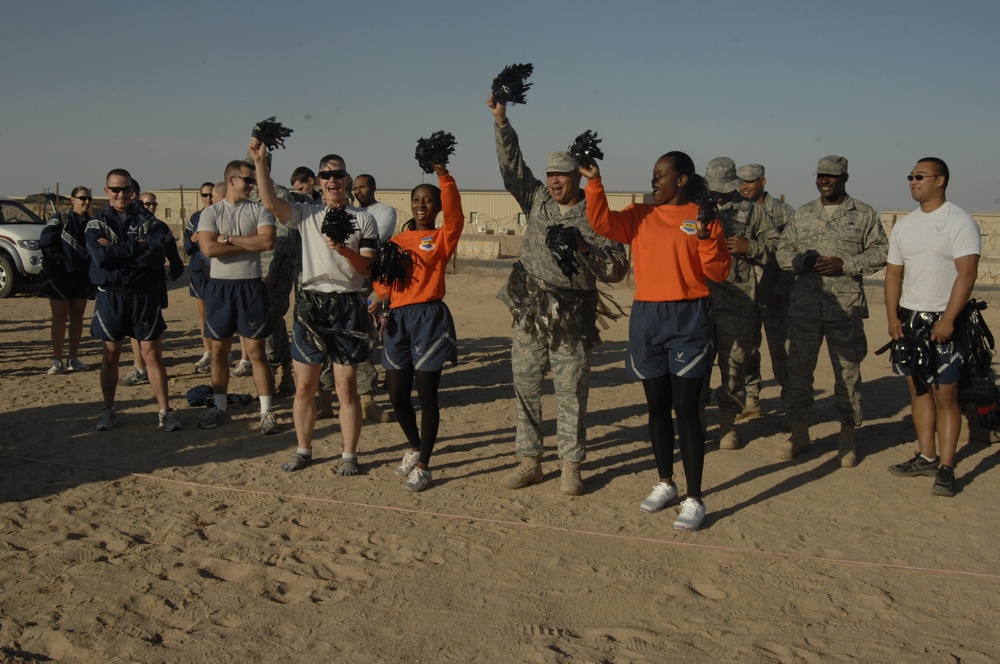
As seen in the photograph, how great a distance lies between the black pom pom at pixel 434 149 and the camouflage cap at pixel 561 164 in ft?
2.05

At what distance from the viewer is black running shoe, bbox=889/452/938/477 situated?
597 cm

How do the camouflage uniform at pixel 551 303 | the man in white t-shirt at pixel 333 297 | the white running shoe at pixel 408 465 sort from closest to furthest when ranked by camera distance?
the camouflage uniform at pixel 551 303 < the man in white t-shirt at pixel 333 297 < the white running shoe at pixel 408 465

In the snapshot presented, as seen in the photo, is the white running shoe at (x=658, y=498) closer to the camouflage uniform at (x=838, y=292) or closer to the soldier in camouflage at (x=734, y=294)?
the soldier in camouflage at (x=734, y=294)

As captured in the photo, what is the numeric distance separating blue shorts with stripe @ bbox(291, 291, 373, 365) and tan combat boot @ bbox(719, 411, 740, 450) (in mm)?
2930

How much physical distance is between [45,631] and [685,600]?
9.25 ft

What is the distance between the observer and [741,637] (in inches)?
144

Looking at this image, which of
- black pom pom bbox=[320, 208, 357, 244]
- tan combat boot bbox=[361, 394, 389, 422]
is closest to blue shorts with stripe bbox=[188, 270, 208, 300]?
tan combat boot bbox=[361, 394, 389, 422]

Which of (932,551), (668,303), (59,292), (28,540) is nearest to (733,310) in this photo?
(668,303)

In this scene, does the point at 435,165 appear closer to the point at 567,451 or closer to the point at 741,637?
the point at 567,451

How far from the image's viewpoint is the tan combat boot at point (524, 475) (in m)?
5.62

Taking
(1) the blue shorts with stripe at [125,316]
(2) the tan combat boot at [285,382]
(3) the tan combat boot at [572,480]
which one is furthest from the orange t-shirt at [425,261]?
(2) the tan combat boot at [285,382]

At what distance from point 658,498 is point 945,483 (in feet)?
6.66

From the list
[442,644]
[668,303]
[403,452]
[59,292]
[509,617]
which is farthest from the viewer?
[59,292]

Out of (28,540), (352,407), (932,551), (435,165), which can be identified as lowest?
(932,551)
